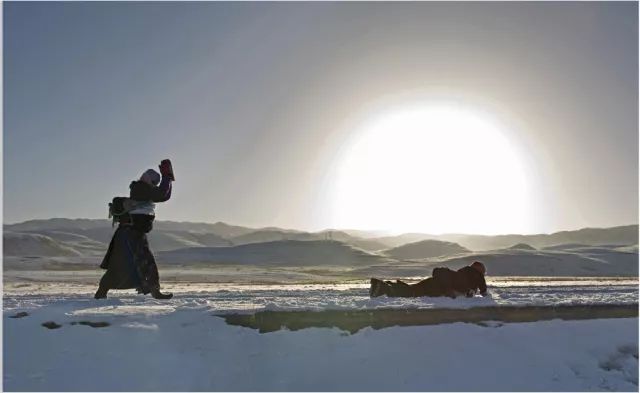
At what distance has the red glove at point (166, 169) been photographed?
1027 cm

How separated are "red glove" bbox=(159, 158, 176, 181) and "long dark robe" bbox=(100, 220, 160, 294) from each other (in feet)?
3.15

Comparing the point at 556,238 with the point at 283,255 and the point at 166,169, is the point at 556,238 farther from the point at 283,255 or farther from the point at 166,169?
the point at 166,169

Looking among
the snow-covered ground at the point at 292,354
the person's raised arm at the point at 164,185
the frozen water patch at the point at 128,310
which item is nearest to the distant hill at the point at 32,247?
the person's raised arm at the point at 164,185

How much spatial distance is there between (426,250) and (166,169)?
57.3 m

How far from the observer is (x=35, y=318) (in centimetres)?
797

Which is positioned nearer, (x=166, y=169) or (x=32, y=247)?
(x=166, y=169)

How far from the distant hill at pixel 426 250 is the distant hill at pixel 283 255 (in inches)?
247

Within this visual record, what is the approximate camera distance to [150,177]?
405 inches

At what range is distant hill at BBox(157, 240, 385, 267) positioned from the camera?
2064 inches

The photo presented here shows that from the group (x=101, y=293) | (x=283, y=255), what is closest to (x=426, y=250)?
(x=283, y=255)

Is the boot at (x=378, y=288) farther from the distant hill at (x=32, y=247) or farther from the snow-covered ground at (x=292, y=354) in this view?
the distant hill at (x=32, y=247)

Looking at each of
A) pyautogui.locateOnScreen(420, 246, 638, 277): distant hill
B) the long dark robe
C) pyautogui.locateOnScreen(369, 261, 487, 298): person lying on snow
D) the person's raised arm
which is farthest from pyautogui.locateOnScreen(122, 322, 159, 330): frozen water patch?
pyautogui.locateOnScreen(420, 246, 638, 277): distant hill

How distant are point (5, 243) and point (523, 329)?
184ft

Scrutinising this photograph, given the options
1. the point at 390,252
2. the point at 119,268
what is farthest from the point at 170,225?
the point at 119,268
